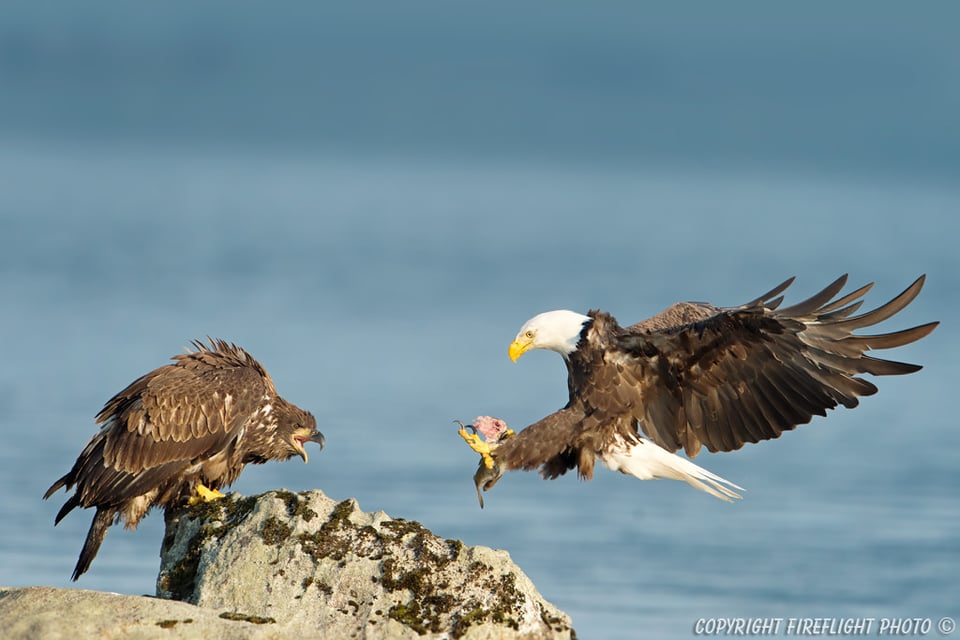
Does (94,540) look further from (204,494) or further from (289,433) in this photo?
(289,433)

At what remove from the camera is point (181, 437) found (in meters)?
7.70

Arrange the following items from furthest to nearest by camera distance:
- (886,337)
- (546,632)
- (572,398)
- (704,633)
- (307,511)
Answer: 1. (704,633)
2. (572,398)
3. (886,337)
4. (307,511)
5. (546,632)

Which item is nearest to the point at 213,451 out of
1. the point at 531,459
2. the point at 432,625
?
the point at 531,459

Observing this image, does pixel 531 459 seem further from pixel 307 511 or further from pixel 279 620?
pixel 279 620

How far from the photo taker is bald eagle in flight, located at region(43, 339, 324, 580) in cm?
743

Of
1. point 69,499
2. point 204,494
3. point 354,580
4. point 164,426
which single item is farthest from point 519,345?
point 69,499

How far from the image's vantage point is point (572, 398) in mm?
7684

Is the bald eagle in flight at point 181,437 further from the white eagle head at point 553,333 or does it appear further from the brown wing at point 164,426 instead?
the white eagle head at point 553,333

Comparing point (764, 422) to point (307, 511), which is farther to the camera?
point (764, 422)

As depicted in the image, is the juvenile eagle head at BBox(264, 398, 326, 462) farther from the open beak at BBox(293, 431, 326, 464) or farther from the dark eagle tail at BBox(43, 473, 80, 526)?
the dark eagle tail at BBox(43, 473, 80, 526)

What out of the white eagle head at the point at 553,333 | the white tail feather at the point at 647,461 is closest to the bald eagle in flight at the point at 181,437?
the white eagle head at the point at 553,333

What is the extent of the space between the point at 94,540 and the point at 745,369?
3890 millimetres

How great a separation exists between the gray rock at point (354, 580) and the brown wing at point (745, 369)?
235cm

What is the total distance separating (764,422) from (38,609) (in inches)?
171
